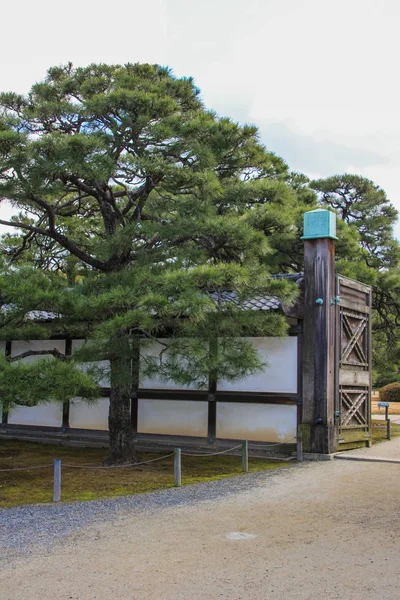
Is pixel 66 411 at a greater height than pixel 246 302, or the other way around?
pixel 246 302

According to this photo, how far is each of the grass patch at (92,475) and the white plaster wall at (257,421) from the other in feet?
1.64

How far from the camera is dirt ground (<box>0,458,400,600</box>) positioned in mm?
4113

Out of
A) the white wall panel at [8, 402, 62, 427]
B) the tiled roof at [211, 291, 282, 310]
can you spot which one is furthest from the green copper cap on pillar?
the white wall panel at [8, 402, 62, 427]

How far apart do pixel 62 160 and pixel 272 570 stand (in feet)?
18.5

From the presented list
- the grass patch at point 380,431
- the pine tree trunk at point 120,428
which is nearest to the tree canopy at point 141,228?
the pine tree trunk at point 120,428

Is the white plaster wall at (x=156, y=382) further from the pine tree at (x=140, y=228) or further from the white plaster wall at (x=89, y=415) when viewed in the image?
the pine tree at (x=140, y=228)

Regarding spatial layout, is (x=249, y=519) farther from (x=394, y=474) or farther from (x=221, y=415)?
(x=221, y=415)

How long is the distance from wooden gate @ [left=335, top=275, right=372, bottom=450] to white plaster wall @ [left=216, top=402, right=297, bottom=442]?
2.94 feet

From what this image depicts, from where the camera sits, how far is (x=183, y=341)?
320 inches

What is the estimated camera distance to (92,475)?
8961mm

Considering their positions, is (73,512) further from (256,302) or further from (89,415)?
(89,415)

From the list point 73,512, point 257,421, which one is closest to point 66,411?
point 257,421

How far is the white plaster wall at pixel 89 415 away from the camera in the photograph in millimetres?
12422

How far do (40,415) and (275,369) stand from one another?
579 centimetres
